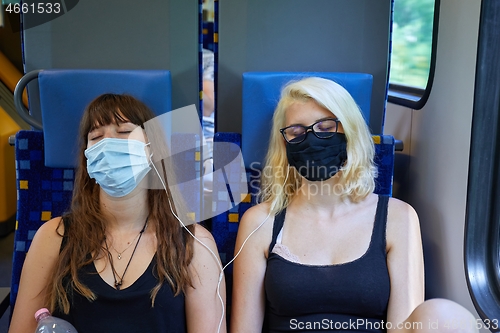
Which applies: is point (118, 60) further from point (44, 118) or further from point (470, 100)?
point (470, 100)

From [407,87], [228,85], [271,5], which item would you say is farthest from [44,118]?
[407,87]

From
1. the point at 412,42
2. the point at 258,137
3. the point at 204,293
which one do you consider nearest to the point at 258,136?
the point at 258,137

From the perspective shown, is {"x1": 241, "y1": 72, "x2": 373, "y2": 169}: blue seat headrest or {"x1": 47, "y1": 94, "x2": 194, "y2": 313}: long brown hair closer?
{"x1": 47, "y1": 94, "x2": 194, "y2": 313}: long brown hair

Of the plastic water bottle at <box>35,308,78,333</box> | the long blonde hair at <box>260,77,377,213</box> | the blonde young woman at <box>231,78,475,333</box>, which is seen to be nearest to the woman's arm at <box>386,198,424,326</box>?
the blonde young woman at <box>231,78,475,333</box>

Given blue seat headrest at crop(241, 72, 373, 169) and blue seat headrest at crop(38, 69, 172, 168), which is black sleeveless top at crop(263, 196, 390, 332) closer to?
blue seat headrest at crop(241, 72, 373, 169)

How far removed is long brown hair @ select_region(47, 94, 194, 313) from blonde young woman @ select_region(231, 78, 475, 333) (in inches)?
9.5

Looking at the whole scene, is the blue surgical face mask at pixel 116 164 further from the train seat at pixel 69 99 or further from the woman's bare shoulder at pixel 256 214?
the woman's bare shoulder at pixel 256 214

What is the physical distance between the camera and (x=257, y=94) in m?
2.16

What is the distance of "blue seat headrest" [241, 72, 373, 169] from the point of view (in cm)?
216

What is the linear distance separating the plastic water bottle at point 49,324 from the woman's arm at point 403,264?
113 centimetres

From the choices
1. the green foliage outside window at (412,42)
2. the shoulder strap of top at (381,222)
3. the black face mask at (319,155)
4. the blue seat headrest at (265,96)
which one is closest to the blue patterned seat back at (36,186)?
the blue seat headrest at (265,96)

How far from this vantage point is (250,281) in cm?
199

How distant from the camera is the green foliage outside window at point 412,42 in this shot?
9.05 ft

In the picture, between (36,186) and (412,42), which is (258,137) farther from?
(412,42)
